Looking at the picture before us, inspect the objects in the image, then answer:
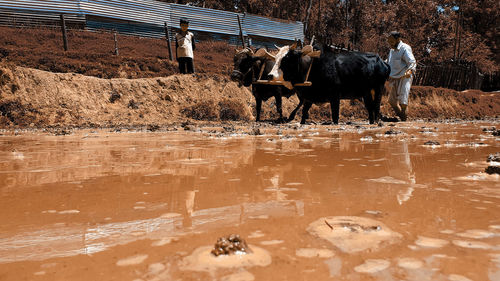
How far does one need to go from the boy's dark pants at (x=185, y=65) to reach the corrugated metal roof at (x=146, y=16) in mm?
Result: 10906

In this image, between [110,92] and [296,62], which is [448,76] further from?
[110,92]

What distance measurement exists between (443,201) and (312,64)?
7472 mm

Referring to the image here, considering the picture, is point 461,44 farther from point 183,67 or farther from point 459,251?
point 459,251

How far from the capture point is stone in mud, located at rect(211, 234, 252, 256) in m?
1.28

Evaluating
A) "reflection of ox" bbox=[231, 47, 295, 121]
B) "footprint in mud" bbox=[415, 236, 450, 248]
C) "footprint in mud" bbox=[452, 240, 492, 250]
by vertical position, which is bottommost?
"footprint in mud" bbox=[452, 240, 492, 250]

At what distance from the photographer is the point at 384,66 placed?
10094 millimetres

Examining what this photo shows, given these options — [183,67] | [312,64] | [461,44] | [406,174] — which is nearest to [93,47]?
[183,67]

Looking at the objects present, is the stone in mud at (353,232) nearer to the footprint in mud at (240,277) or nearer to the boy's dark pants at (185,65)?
the footprint in mud at (240,277)

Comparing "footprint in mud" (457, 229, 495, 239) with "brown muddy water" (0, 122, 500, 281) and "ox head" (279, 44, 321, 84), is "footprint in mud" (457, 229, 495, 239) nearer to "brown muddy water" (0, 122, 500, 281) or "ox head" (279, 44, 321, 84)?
"brown muddy water" (0, 122, 500, 281)

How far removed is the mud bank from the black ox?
3294 millimetres

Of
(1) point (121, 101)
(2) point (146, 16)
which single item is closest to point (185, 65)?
(1) point (121, 101)

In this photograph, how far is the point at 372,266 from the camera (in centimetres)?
121

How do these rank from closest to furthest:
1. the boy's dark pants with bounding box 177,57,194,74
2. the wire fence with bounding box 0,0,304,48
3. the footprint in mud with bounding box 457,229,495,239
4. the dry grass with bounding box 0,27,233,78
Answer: the footprint in mud with bounding box 457,229,495,239 < the dry grass with bounding box 0,27,233,78 < the boy's dark pants with bounding box 177,57,194,74 < the wire fence with bounding box 0,0,304,48

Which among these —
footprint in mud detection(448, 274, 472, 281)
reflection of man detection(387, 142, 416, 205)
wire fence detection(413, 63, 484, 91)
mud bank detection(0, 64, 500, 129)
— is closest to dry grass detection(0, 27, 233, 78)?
mud bank detection(0, 64, 500, 129)
